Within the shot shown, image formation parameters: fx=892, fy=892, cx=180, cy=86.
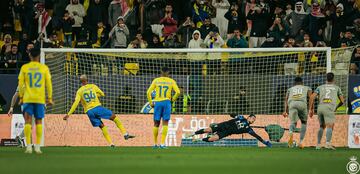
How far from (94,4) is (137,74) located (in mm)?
4953

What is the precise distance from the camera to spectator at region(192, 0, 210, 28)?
3239 centimetres

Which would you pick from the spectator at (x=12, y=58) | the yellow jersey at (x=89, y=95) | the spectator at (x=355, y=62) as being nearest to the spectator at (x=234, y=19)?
the spectator at (x=355, y=62)

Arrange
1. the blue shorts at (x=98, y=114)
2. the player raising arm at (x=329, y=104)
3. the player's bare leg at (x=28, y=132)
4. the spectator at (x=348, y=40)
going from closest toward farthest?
the player's bare leg at (x=28, y=132)
the player raising arm at (x=329, y=104)
the blue shorts at (x=98, y=114)
the spectator at (x=348, y=40)

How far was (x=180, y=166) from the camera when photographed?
1509 cm

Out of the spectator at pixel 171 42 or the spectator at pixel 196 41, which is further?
the spectator at pixel 171 42

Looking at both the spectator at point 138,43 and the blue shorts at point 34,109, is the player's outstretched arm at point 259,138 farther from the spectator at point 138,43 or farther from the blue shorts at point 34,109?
the blue shorts at point 34,109

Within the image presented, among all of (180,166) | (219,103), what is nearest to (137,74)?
(219,103)

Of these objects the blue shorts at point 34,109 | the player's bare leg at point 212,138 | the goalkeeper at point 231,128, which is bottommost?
the player's bare leg at point 212,138

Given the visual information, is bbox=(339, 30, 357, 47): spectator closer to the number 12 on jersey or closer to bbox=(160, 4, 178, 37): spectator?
bbox=(160, 4, 178, 37): spectator

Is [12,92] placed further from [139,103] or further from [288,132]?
[288,132]

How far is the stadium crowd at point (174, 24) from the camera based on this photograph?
102 ft

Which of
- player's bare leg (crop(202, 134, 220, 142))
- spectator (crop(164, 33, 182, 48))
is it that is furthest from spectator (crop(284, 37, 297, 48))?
player's bare leg (crop(202, 134, 220, 142))

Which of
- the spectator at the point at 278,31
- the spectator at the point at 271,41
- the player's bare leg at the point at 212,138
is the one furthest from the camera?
the spectator at the point at 278,31

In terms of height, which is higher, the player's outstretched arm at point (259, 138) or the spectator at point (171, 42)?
the spectator at point (171, 42)
